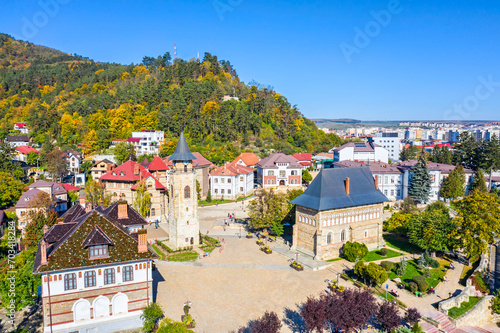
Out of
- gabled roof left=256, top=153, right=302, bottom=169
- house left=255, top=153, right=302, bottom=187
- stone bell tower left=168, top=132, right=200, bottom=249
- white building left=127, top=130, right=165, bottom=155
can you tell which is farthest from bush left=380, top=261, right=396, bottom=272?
white building left=127, top=130, right=165, bottom=155

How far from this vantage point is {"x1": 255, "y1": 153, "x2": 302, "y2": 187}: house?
69250mm

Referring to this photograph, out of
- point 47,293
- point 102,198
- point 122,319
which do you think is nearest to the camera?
point 47,293

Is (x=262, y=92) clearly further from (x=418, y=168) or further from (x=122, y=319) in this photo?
(x=122, y=319)

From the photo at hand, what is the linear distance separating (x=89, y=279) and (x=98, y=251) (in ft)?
5.88

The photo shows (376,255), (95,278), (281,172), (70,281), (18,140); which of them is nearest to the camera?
(70,281)

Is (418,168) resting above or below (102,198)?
above

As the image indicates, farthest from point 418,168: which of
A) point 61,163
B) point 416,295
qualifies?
point 61,163

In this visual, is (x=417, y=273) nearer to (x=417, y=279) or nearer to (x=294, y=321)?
(x=417, y=279)

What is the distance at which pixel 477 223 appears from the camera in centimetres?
3312

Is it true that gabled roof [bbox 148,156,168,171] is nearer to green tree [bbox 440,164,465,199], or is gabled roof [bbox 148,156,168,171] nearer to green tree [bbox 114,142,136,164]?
green tree [bbox 114,142,136,164]

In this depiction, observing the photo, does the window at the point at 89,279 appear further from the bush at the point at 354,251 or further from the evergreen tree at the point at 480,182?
the evergreen tree at the point at 480,182

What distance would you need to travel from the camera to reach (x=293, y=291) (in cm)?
2836

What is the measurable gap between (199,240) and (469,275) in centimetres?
2769

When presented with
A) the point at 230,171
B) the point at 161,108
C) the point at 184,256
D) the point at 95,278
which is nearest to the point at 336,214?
the point at 184,256
